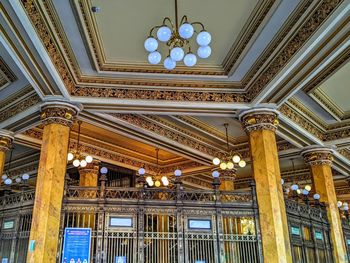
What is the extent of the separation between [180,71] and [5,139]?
4.93 metres

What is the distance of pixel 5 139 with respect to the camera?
28.6 ft

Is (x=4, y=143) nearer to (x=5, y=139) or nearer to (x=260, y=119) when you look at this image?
(x=5, y=139)

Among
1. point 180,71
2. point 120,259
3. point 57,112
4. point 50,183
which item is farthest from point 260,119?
point 50,183

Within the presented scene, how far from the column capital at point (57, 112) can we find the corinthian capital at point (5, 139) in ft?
6.69

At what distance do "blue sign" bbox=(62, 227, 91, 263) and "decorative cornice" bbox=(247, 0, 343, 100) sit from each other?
15.0 feet

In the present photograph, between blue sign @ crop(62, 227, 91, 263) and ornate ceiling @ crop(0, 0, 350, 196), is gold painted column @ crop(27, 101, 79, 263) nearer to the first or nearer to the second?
blue sign @ crop(62, 227, 91, 263)

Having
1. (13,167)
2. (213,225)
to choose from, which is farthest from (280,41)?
(13,167)

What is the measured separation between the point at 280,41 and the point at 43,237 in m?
5.56

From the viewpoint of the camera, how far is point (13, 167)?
12.9m

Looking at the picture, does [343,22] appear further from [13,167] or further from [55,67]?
[13,167]

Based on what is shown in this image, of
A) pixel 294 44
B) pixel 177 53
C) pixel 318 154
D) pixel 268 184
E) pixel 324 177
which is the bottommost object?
pixel 268 184

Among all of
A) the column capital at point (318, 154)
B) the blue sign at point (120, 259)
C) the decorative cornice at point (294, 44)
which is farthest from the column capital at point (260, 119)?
the blue sign at point (120, 259)

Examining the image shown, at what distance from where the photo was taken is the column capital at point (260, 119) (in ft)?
24.7

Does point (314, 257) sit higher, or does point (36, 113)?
point (36, 113)
